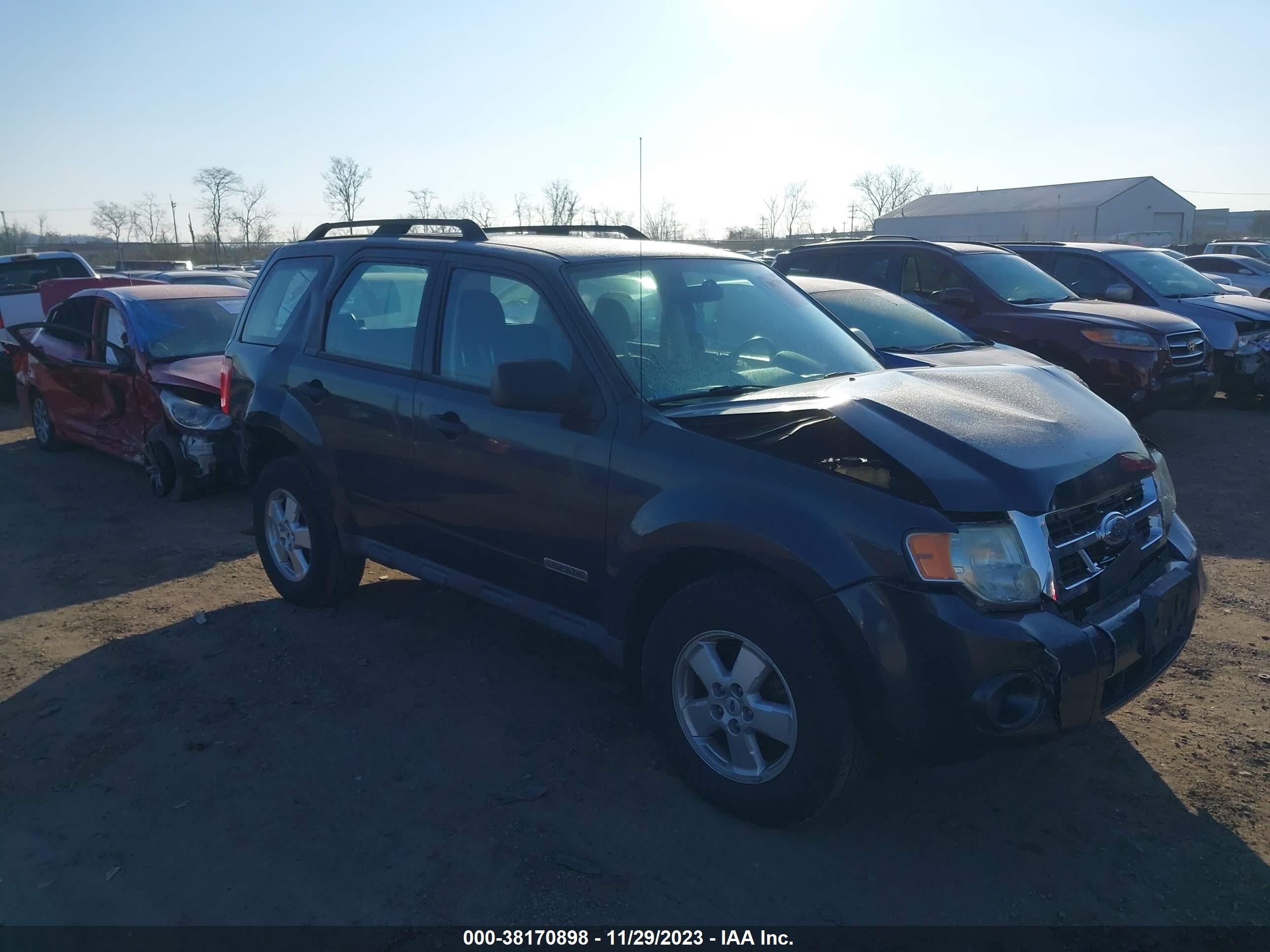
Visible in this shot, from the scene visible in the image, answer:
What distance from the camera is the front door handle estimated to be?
166 inches

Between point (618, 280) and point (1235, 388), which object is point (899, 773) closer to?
point (618, 280)

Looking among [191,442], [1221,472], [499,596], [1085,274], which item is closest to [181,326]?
[191,442]

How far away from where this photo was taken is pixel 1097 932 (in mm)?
2863

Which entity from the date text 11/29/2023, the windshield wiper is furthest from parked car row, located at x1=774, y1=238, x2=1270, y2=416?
the date text 11/29/2023

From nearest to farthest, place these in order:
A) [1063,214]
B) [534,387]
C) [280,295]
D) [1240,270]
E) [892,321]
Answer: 1. [534,387]
2. [280,295]
3. [892,321]
4. [1240,270]
5. [1063,214]

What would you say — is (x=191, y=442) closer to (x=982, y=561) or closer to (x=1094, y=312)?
(x=982, y=561)

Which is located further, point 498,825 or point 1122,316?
point 1122,316

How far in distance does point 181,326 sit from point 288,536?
442 centimetres

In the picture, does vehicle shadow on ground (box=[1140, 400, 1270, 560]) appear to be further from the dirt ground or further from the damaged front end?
the damaged front end

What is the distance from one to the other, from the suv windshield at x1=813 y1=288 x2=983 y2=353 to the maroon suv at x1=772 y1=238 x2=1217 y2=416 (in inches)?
48.9

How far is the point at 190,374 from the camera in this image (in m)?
8.02

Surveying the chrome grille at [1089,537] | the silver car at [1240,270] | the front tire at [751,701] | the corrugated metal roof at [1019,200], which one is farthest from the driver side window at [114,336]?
the corrugated metal roof at [1019,200]

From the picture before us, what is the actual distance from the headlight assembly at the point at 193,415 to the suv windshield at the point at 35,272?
29.9 feet

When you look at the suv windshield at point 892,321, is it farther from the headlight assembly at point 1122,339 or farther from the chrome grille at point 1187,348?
the chrome grille at point 1187,348
